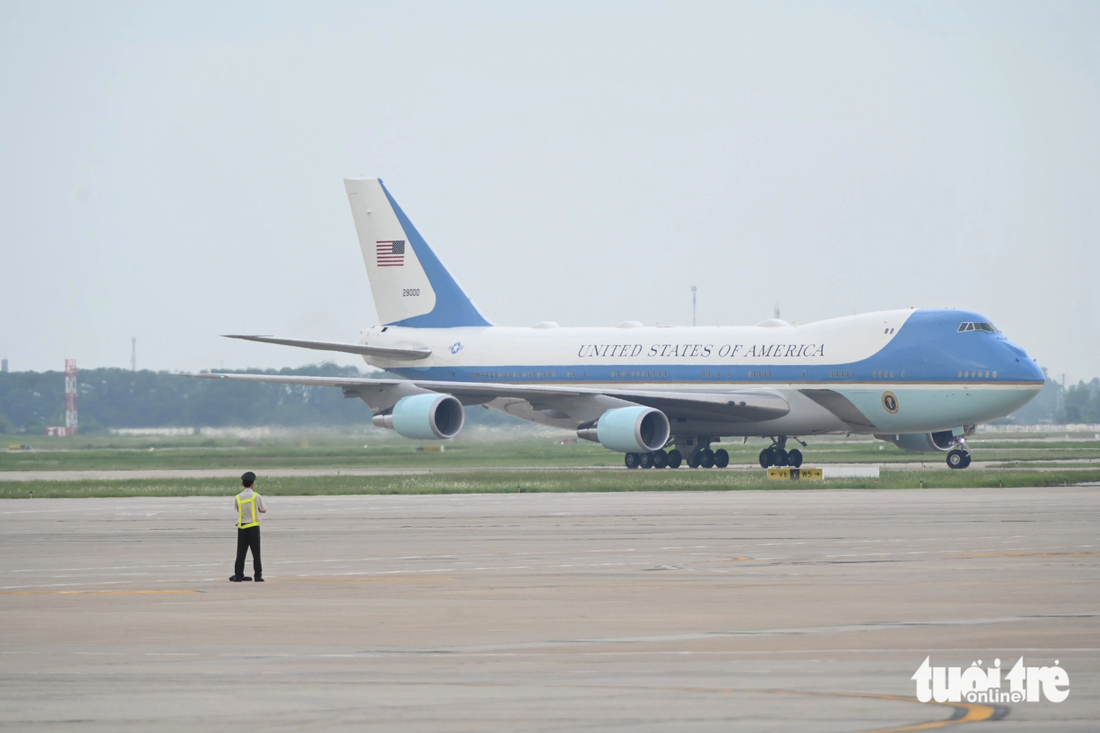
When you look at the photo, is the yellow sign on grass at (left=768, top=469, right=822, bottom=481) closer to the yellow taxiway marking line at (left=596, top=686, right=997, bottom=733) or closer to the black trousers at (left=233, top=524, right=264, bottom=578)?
the black trousers at (left=233, top=524, right=264, bottom=578)

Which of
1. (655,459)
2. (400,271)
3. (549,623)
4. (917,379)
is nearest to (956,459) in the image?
(917,379)

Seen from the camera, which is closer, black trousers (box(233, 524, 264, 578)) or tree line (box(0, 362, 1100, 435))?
black trousers (box(233, 524, 264, 578))

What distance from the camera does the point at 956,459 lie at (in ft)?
161

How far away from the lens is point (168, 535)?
27344 millimetres

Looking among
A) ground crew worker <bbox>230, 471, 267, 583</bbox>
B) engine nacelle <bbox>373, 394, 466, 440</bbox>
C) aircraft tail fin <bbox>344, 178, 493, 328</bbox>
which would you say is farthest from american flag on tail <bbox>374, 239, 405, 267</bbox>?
ground crew worker <bbox>230, 471, 267, 583</bbox>

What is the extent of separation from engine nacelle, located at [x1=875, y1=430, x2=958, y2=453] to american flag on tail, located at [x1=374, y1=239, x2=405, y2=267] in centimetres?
2014

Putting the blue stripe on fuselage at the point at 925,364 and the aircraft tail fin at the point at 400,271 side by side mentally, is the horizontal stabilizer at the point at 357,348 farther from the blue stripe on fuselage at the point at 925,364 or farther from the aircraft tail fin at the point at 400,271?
the blue stripe on fuselage at the point at 925,364

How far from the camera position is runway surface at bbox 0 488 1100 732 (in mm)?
10320

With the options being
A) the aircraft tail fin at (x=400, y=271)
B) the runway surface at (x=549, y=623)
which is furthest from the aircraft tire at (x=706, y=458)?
the runway surface at (x=549, y=623)

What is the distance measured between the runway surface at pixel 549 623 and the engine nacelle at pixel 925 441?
24038 millimetres

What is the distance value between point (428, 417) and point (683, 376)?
8.94 metres

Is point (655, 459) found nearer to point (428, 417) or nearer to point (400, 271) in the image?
point (428, 417)

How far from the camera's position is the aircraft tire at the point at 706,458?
5462 cm

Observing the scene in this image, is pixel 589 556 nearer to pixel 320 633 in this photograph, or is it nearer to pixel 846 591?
pixel 846 591
